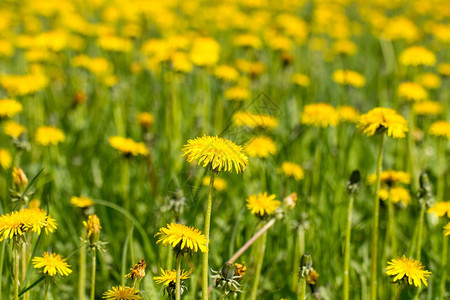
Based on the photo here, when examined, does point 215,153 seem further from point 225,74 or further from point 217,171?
point 225,74

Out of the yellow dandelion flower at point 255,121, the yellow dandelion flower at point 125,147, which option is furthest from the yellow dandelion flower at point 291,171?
the yellow dandelion flower at point 125,147

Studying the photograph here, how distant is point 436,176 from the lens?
302 centimetres

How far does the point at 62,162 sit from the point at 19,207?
4.45ft

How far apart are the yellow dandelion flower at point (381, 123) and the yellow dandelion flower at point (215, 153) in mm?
541

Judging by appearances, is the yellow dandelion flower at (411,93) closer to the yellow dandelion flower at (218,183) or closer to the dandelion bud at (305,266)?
the yellow dandelion flower at (218,183)

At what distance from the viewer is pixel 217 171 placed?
1.34 m

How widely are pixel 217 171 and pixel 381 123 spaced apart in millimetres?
637

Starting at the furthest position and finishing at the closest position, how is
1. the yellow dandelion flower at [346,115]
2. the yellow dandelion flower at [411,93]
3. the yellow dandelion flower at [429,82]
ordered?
the yellow dandelion flower at [429,82] < the yellow dandelion flower at [411,93] < the yellow dandelion flower at [346,115]

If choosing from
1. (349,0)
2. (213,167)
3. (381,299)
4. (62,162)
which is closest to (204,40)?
(62,162)

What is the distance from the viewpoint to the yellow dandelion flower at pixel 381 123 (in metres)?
1.73

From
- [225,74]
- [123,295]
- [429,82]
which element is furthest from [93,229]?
[429,82]

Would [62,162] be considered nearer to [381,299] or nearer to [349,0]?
[381,299]

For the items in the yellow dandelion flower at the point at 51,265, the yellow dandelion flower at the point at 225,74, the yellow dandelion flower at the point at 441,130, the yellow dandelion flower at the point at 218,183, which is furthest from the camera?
the yellow dandelion flower at the point at 225,74

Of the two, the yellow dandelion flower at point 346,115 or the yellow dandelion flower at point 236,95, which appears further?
the yellow dandelion flower at point 236,95
